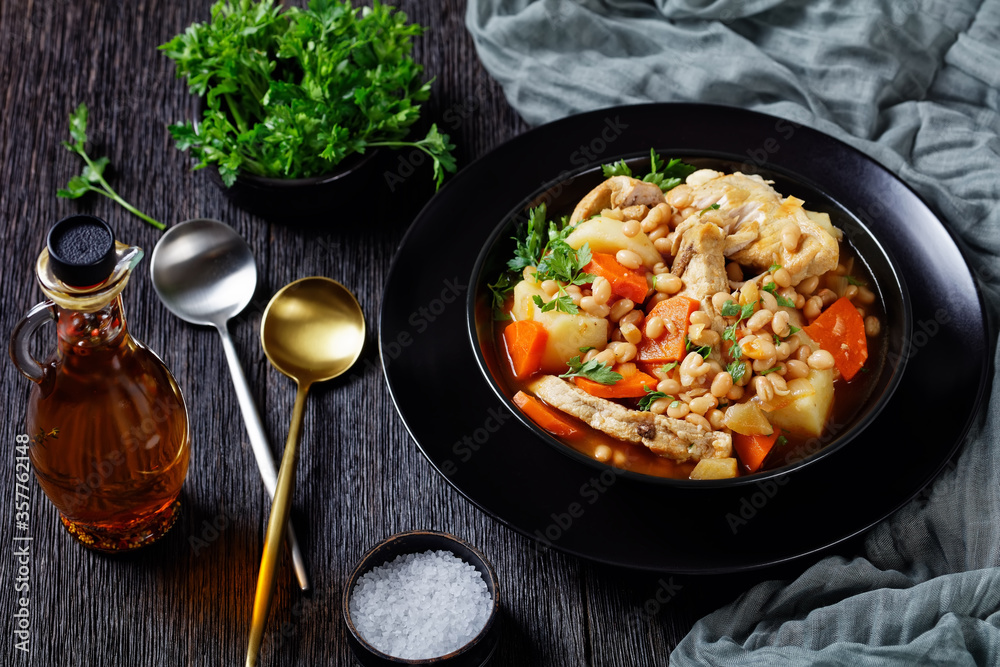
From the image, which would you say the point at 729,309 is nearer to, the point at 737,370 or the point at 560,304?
the point at 737,370

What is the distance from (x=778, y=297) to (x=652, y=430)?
69 cm

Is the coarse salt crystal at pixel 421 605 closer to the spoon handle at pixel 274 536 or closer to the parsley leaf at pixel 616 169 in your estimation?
the spoon handle at pixel 274 536

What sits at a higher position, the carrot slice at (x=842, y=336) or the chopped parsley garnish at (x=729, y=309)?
the chopped parsley garnish at (x=729, y=309)

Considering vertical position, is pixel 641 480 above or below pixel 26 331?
below

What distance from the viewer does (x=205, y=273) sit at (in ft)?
12.1

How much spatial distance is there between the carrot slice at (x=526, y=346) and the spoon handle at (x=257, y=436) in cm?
99

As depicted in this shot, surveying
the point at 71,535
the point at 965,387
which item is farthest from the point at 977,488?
the point at 71,535

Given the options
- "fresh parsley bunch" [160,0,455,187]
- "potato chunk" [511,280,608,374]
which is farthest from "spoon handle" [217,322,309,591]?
"potato chunk" [511,280,608,374]

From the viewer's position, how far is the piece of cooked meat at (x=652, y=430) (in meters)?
2.84

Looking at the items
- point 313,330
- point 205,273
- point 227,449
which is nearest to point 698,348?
point 313,330

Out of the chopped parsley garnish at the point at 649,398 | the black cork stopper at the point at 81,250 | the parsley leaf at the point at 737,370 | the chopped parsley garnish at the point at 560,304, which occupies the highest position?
the black cork stopper at the point at 81,250

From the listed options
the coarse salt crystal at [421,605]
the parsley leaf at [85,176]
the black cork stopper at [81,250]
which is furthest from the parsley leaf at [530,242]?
the parsley leaf at [85,176]

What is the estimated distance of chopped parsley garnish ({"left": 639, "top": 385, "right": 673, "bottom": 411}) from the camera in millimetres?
2973

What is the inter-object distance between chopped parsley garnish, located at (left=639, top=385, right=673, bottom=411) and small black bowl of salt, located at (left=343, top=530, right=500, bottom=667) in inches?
29.1
